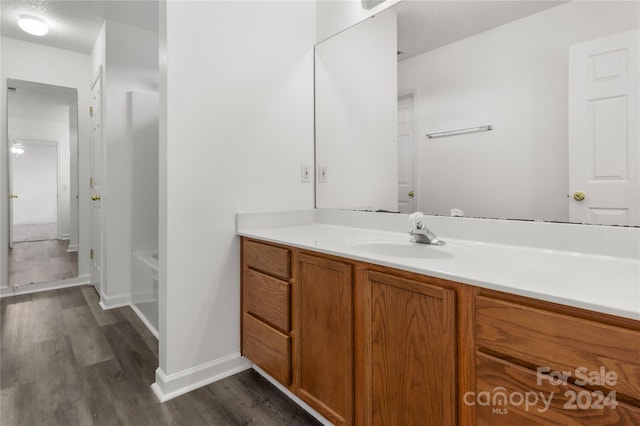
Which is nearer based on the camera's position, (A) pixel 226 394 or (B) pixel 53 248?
(A) pixel 226 394

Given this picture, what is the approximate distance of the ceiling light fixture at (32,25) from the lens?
2.80 metres

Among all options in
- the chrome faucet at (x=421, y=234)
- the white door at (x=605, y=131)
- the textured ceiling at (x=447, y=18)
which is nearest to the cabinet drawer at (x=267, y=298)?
the chrome faucet at (x=421, y=234)

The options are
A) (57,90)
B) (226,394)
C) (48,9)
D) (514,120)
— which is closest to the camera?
(514,120)

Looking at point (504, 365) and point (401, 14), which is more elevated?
point (401, 14)

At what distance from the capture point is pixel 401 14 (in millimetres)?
1709

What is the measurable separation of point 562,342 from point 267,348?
4.24 ft

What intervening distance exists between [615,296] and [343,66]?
183cm

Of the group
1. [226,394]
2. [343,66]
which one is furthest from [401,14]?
[226,394]

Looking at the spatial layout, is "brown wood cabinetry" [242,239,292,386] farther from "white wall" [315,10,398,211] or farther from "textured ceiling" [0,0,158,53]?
"textured ceiling" [0,0,158,53]

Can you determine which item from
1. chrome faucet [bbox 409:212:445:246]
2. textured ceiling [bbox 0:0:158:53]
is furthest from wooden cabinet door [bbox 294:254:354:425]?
textured ceiling [bbox 0:0:158:53]

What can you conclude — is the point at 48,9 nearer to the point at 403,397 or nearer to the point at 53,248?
the point at 53,248

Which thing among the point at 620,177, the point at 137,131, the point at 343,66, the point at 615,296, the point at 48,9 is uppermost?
the point at 48,9

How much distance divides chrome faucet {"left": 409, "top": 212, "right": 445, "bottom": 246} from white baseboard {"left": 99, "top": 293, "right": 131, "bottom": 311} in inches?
108

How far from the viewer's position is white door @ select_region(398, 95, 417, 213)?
5.54 feet
